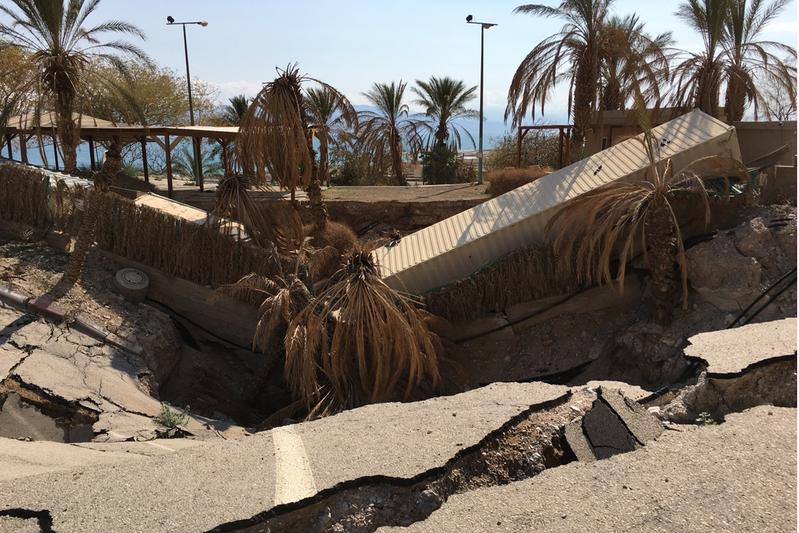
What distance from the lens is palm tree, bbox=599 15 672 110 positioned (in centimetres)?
1428

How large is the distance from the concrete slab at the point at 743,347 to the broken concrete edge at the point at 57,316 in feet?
23.4

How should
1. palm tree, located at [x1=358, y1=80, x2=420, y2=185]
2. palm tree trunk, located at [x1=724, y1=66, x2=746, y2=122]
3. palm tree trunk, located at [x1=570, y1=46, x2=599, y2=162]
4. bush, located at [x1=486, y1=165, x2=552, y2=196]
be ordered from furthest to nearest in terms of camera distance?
1. palm tree, located at [x1=358, y1=80, x2=420, y2=185]
2. bush, located at [x1=486, y1=165, x2=552, y2=196]
3. palm tree trunk, located at [x1=570, y1=46, x2=599, y2=162]
4. palm tree trunk, located at [x1=724, y1=66, x2=746, y2=122]

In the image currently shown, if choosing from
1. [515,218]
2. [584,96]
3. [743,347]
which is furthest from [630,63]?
[743,347]

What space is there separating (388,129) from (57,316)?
58.4 feet

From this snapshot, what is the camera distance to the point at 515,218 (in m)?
10.1

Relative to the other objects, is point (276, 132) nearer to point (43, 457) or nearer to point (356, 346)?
point (356, 346)

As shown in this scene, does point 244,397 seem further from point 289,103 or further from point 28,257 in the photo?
point 289,103

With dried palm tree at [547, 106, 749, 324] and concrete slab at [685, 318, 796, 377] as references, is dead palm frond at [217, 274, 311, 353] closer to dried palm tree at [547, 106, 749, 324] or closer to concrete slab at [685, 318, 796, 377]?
dried palm tree at [547, 106, 749, 324]

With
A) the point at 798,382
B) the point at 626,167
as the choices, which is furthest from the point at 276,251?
the point at 798,382

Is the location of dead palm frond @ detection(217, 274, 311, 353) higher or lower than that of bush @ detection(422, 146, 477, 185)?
lower

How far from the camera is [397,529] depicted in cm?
353

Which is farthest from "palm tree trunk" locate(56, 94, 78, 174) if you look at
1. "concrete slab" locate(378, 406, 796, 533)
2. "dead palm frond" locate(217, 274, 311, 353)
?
"concrete slab" locate(378, 406, 796, 533)

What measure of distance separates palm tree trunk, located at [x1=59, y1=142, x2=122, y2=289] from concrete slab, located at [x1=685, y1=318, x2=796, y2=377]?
8419 millimetres

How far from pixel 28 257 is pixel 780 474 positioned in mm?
10365
